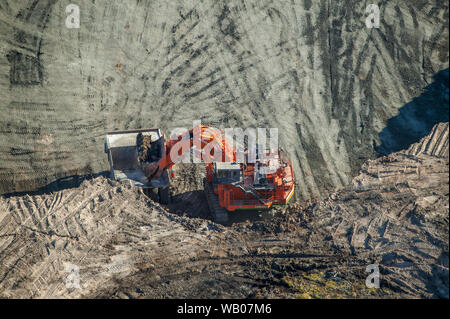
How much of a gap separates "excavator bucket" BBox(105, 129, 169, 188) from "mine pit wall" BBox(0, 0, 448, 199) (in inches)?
40.2

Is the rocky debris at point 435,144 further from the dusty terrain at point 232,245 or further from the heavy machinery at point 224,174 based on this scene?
the heavy machinery at point 224,174

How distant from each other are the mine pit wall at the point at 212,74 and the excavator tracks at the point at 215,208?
2880 millimetres

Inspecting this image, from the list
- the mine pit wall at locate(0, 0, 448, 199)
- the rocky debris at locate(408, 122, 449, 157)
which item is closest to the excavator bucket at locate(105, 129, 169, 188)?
the mine pit wall at locate(0, 0, 448, 199)

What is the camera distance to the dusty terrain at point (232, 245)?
39.9ft

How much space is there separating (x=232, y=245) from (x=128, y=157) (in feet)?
15.9

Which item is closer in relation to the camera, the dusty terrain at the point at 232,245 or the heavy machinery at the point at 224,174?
the dusty terrain at the point at 232,245

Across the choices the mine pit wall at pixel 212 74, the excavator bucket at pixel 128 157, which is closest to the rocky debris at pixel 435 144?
the mine pit wall at pixel 212 74

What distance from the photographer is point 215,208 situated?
599 inches

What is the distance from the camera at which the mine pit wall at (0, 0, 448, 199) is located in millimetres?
17188

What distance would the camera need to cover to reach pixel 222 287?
1218cm
